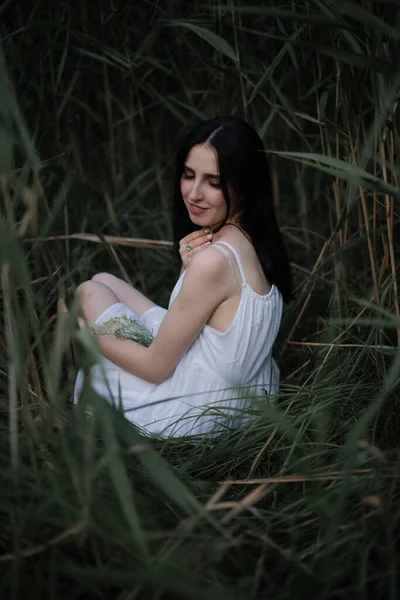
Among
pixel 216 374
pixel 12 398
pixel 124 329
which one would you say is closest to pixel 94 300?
pixel 124 329

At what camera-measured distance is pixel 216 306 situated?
1.56m

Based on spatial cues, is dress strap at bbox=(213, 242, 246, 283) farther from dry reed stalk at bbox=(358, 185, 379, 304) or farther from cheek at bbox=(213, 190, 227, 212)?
dry reed stalk at bbox=(358, 185, 379, 304)

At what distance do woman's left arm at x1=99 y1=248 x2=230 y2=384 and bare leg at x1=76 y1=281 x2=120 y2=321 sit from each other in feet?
0.66

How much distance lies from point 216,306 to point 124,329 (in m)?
0.29

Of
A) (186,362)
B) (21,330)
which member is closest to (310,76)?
(186,362)

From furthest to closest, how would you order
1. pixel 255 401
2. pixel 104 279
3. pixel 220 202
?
1. pixel 104 279
2. pixel 220 202
3. pixel 255 401

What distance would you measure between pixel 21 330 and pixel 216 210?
2.40ft

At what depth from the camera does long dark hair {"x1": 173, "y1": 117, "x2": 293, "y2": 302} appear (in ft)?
5.16

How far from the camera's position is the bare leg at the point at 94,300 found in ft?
5.92

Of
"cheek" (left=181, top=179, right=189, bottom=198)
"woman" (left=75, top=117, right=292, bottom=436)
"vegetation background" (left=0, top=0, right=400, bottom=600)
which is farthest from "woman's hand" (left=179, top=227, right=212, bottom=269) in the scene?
"vegetation background" (left=0, top=0, right=400, bottom=600)

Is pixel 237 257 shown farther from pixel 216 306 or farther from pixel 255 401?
pixel 255 401

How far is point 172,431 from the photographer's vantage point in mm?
1542

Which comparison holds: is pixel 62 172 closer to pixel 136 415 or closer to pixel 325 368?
pixel 136 415

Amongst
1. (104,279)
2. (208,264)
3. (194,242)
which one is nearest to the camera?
(208,264)
